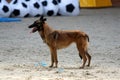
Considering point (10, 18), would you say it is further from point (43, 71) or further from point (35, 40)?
point (43, 71)

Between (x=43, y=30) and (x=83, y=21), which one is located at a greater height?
(x=43, y=30)

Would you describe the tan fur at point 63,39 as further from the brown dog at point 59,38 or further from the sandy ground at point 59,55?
the sandy ground at point 59,55

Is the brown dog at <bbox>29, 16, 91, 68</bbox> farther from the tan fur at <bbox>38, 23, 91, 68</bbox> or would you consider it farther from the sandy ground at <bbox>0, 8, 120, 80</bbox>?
the sandy ground at <bbox>0, 8, 120, 80</bbox>

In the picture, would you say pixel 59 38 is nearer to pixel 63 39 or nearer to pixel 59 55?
pixel 63 39

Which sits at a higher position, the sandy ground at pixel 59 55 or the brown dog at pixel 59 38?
the brown dog at pixel 59 38

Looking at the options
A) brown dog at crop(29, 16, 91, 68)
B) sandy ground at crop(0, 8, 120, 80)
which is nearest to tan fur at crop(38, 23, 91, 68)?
brown dog at crop(29, 16, 91, 68)

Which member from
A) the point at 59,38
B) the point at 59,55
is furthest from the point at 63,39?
the point at 59,55

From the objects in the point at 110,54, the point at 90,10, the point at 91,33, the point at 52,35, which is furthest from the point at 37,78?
the point at 90,10

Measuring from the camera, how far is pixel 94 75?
7293mm

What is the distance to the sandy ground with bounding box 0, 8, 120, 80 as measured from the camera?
24.1 feet

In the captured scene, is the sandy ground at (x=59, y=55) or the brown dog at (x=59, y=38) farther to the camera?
the brown dog at (x=59, y=38)

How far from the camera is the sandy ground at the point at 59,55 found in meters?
7.34

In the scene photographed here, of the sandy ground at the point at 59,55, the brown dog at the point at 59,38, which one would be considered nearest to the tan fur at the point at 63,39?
the brown dog at the point at 59,38

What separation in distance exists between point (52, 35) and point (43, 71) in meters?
0.82
